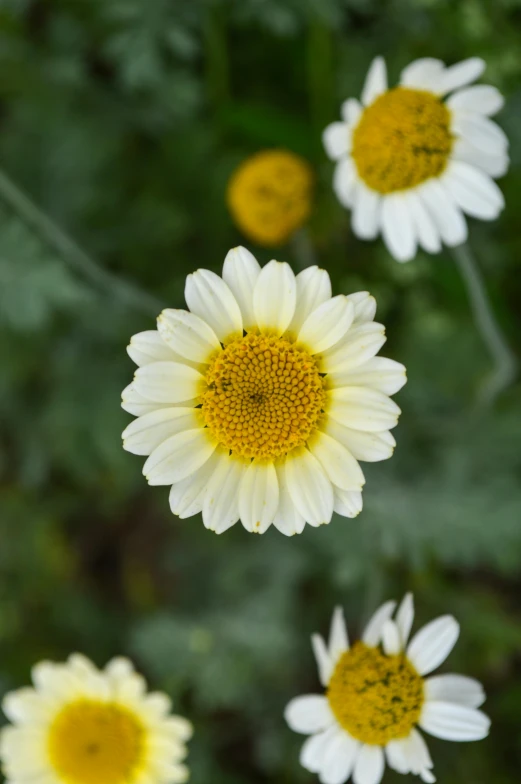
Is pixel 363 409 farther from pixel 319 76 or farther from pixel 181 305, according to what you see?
pixel 319 76

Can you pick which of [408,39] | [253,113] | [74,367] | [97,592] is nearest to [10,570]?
[97,592]

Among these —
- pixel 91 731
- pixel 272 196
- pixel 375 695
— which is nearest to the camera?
pixel 375 695

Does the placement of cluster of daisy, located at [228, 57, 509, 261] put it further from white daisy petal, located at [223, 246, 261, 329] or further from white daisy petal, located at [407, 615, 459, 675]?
white daisy petal, located at [407, 615, 459, 675]

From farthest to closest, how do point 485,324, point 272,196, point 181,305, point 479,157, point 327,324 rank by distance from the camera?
1. point 181,305
2. point 272,196
3. point 485,324
4. point 479,157
5. point 327,324

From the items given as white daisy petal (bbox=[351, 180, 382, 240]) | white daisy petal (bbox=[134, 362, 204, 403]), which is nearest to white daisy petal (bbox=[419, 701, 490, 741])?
white daisy petal (bbox=[134, 362, 204, 403])

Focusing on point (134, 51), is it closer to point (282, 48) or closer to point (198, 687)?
point (282, 48)

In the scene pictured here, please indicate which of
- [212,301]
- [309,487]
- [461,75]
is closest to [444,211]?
[461,75]

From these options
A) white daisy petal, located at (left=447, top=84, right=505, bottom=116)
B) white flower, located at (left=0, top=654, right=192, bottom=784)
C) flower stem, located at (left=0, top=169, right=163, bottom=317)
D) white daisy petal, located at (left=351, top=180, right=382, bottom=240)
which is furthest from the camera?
white flower, located at (left=0, top=654, right=192, bottom=784)
